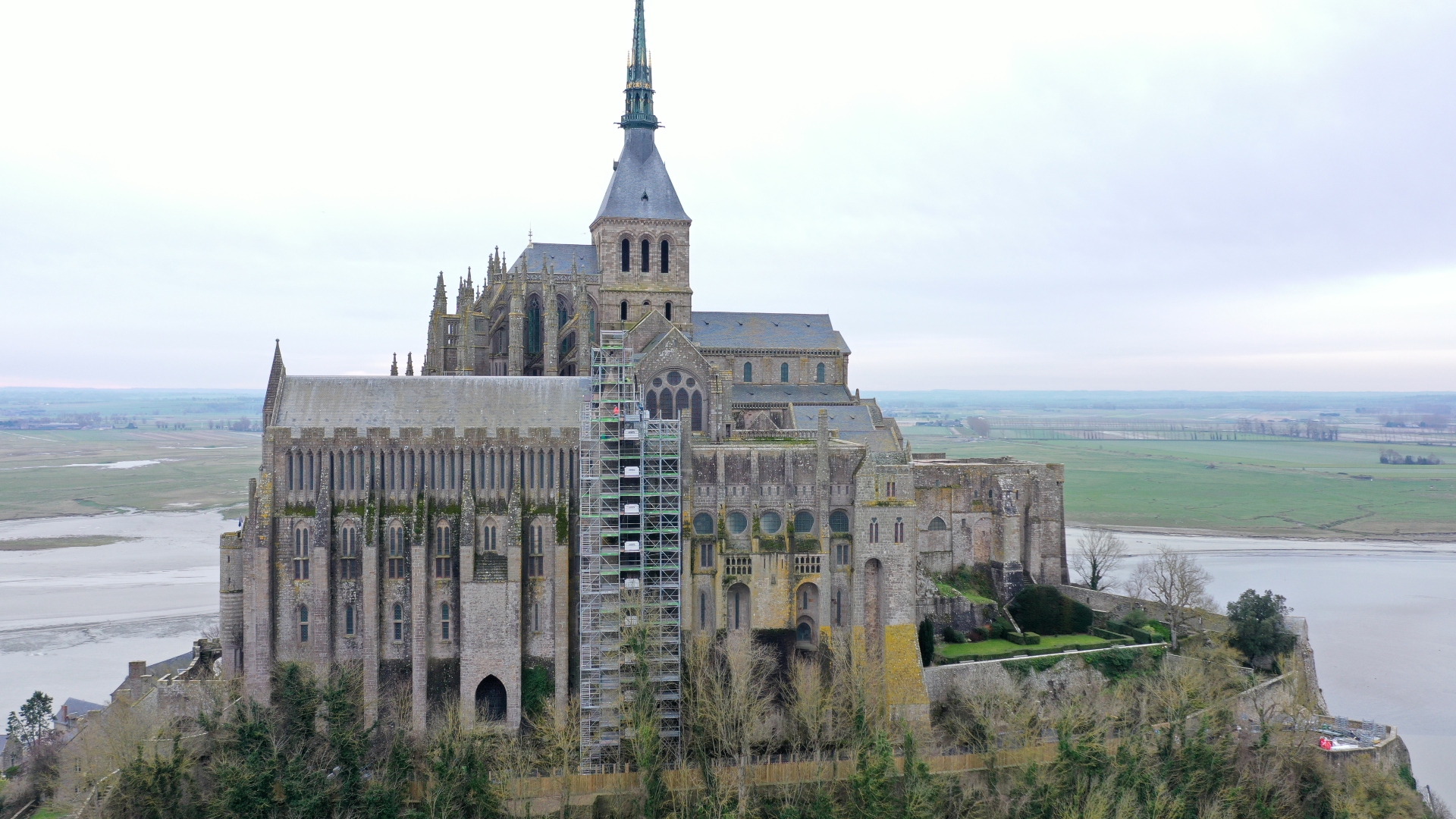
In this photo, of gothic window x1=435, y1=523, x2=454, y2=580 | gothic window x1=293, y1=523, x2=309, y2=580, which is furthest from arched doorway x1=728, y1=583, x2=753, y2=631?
gothic window x1=293, y1=523, x2=309, y2=580

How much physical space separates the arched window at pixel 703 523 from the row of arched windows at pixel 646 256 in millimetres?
22605

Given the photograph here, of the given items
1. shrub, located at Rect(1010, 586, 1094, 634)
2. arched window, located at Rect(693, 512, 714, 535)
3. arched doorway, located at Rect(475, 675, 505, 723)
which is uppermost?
arched window, located at Rect(693, 512, 714, 535)

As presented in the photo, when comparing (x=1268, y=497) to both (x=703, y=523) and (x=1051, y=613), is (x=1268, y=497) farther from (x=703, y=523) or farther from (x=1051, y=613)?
(x=703, y=523)

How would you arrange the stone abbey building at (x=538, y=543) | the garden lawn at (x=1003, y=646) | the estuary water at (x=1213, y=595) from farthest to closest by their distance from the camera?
the estuary water at (x=1213, y=595), the garden lawn at (x=1003, y=646), the stone abbey building at (x=538, y=543)

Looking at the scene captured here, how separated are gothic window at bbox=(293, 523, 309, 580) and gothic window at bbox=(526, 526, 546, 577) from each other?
30.4 feet

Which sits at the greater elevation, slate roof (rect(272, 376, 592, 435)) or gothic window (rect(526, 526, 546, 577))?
slate roof (rect(272, 376, 592, 435))

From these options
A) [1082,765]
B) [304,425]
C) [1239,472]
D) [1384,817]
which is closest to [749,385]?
[304,425]

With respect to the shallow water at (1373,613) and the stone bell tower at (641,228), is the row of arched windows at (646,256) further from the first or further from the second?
the shallow water at (1373,613)

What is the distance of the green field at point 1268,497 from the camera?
112062 mm

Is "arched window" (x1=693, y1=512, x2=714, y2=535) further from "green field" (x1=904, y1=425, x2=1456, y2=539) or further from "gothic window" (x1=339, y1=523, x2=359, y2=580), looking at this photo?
"green field" (x1=904, y1=425, x2=1456, y2=539)

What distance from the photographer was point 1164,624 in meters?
50.8

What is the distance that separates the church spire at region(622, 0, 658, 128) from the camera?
2489 inches

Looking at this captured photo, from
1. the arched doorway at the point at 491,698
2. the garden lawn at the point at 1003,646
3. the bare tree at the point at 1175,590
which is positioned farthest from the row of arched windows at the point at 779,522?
the bare tree at the point at 1175,590

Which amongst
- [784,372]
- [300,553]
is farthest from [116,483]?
[300,553]
